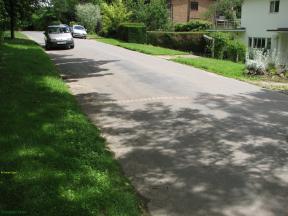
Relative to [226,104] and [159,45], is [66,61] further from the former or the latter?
[159,45]

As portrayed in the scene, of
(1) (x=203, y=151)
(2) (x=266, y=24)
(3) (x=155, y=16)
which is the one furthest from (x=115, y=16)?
(1) (x=203, y=151)

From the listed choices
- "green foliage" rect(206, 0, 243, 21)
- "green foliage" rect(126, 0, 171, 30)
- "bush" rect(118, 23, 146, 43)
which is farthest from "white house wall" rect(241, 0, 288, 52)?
"green foliage" rect(206, 0, 243, 21)

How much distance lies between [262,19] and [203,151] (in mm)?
26558

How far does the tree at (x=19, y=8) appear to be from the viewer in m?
32.4

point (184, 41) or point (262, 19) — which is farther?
point (184, 41)

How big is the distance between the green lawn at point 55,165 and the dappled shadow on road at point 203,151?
46cm

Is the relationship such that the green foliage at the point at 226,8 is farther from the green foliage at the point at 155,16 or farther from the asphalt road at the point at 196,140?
the asphalt road at the point at 196,140

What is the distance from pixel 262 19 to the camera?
3256 cm

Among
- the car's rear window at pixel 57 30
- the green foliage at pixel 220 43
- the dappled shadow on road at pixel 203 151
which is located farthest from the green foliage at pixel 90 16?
the dappled shadow on road at pixel 203 151

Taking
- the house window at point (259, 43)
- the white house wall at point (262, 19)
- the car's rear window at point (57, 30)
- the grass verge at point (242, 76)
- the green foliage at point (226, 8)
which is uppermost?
the green foliage at point (226, 8)

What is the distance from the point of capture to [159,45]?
128 ft

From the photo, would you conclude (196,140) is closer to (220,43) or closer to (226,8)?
(220,43)

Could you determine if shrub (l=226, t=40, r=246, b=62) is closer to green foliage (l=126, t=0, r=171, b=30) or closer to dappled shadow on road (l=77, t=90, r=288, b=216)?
green foliage (l=126, t=0, r=171, b=30)

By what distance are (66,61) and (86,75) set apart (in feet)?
17.6
